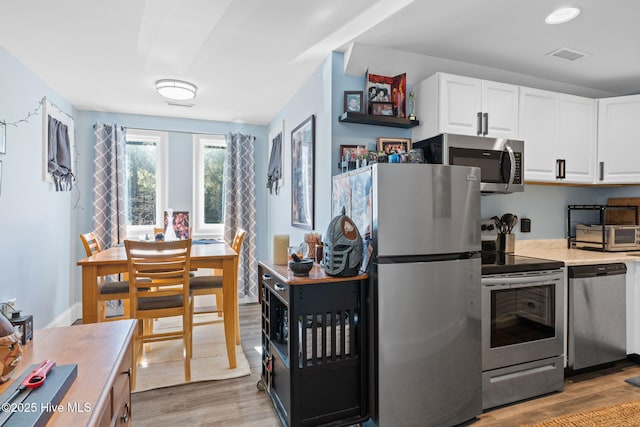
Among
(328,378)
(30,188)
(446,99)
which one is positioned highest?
(446,99)

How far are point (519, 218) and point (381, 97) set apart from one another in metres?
1.80

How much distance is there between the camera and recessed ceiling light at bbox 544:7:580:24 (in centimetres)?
202

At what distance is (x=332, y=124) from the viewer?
2527mm

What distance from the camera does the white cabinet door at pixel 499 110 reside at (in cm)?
264

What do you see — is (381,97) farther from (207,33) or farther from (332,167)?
(207,33)

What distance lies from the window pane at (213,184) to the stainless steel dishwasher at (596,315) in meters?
3.94

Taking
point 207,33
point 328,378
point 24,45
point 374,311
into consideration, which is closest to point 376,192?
point 374,311

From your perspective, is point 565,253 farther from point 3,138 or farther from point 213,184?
point 3,138

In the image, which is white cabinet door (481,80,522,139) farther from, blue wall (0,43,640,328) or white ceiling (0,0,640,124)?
blue wall (0,43,640,328)

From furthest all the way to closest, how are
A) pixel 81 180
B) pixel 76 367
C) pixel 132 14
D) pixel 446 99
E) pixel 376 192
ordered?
pixel 81 180 < pixel 446 99 < pixel 132 14 < pixel 376 192 < pixel 76 367

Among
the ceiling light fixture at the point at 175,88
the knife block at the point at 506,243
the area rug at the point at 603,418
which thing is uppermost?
the ceiling light fixture at the point at 175,88

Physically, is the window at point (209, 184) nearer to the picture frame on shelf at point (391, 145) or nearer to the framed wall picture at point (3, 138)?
the framed wall picture at point (3, 138)

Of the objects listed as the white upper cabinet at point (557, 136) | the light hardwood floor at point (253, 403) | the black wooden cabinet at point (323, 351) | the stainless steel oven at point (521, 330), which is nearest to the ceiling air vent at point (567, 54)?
the white upper cabinet at point (557, 136)

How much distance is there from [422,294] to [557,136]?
2.11 meters
